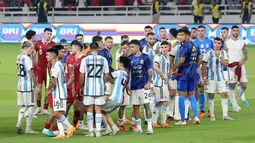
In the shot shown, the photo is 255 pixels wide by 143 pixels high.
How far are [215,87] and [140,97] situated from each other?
314 centimetres

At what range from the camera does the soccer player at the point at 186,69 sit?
59.1 feet

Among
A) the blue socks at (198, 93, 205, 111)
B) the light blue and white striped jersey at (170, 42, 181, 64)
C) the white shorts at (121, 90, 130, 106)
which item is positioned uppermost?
the light blue and white striped jersey at (170, 42, 181, 64)

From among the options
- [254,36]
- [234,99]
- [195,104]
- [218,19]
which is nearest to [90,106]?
[195,104]

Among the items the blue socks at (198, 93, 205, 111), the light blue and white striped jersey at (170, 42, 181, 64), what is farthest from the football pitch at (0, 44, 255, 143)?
the light blue and white striped jersey at (170, 42, 181, 64)

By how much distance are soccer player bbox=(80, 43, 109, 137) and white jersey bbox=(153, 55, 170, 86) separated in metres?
2.29

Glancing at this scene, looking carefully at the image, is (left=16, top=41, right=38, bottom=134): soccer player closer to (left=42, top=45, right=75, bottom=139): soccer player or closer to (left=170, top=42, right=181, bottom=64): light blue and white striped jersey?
(left=42, top=45, right=75, bottom=139): soccer player

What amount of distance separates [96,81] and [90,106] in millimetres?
553

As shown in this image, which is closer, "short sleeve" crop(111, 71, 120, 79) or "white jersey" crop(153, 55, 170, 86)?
"short sleeve" crop(111, 71, 120, 79)

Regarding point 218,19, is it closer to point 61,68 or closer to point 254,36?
point 254,36

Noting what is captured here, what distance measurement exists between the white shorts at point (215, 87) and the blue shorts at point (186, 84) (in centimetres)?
103

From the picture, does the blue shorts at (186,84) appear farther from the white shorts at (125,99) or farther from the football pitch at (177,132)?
the white shorts at (125,99)

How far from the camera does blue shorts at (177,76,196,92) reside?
1814 cm

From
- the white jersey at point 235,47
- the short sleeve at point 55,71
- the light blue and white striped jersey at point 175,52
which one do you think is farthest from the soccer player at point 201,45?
the short sleeve at point 55,71

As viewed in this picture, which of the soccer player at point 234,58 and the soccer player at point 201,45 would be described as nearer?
the soccer player at point 201,45
